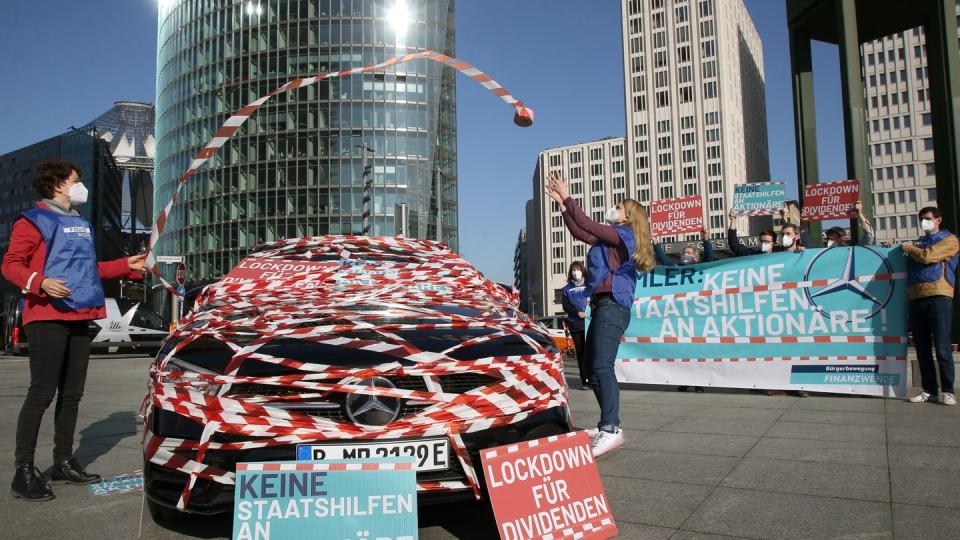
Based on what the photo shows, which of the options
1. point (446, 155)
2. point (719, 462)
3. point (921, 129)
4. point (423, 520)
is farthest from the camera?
point (921, 129)

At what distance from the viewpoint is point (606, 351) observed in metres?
4.62

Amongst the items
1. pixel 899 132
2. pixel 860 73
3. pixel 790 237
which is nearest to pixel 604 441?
pixel 790 237

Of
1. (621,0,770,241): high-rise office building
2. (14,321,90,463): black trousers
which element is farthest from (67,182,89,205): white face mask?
(621,0,770,241): high-rise office building

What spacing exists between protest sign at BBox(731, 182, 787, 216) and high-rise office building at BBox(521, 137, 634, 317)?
10035cm

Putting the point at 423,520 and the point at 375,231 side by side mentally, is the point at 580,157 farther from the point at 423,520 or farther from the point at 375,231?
the point at 423,520

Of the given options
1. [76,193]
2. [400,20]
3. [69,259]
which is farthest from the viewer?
[400,20]

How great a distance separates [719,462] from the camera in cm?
422

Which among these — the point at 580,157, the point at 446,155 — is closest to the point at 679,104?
the point at 580,157

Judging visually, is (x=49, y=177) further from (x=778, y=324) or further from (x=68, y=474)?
(x=778, y=324)

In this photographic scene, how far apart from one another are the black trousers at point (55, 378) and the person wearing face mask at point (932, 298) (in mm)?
7019

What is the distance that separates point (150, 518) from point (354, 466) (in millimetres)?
1516

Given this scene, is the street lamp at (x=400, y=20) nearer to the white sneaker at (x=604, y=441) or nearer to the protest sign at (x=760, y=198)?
the protest sign at (x=760, y=198)

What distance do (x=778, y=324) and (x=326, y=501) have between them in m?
6.41

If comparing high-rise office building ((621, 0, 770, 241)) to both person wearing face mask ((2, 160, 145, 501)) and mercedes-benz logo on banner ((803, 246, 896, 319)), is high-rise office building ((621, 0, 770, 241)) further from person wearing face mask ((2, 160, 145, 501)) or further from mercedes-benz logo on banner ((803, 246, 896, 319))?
person wearing face mask ((2, 160, 145, 501))
